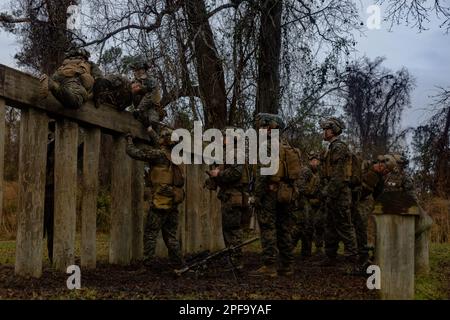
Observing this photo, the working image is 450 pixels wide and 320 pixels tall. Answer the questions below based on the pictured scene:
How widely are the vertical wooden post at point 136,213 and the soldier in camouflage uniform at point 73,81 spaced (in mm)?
1927

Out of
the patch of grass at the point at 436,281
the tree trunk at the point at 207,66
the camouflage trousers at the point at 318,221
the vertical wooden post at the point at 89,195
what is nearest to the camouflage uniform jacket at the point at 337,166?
the patch of grass at the point at 436,281

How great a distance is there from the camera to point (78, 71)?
7.75 m

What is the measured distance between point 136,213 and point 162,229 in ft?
3.58

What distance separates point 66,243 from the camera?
7688 millimetres

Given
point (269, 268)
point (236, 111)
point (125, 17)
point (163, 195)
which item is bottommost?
point (269, 268)

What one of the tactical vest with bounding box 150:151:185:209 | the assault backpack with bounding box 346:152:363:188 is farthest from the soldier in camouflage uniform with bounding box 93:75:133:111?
the assault backpack with bounding box 346:152:363:188

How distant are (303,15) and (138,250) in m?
6.06

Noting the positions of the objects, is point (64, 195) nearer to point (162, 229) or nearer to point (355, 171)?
point (162, 229)

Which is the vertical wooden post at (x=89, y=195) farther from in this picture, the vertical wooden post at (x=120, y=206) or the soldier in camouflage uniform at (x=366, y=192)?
the soldier in camouflage uniform at (x=366, y=192)
